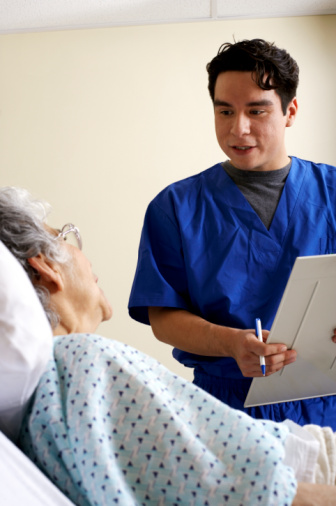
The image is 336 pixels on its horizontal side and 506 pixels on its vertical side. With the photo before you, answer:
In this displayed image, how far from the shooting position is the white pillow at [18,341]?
2.87 feet

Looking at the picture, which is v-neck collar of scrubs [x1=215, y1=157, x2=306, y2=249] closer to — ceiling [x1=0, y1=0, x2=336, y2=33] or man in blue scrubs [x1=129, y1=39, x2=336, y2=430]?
man in blue scrubs [x1=129, y1=39, x2=336, y2=430]

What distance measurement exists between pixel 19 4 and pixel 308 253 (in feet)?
6.45

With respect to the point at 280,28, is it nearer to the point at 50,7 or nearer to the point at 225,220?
the point at 50,7

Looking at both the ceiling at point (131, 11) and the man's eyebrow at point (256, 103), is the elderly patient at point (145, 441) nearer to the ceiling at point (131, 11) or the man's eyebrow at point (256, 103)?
the man's eyebrow at point (256, 103)

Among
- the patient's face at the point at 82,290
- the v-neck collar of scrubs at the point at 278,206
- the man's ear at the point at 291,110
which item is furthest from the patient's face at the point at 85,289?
the man's ear at the point at 291,110

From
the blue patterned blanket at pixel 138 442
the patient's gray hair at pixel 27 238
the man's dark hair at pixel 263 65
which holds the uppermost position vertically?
the man's dark hair at pixel 263 65

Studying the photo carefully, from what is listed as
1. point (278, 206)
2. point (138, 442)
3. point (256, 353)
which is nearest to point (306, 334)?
point (256, 353)

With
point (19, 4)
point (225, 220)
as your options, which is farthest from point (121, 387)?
point (19, 4)

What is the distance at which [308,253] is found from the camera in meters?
1.53

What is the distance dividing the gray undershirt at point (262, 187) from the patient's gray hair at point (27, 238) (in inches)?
23.3

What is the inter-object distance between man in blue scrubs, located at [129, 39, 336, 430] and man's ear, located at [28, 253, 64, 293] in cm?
40

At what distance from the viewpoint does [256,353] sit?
4.15 ft

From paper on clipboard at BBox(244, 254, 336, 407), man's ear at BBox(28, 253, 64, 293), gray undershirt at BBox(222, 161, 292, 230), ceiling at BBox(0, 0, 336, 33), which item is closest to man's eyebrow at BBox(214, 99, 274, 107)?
gray undershirt at BBox(222, 161, 292, 230)

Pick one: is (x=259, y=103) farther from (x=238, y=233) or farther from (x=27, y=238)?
(x=27, y=238)
